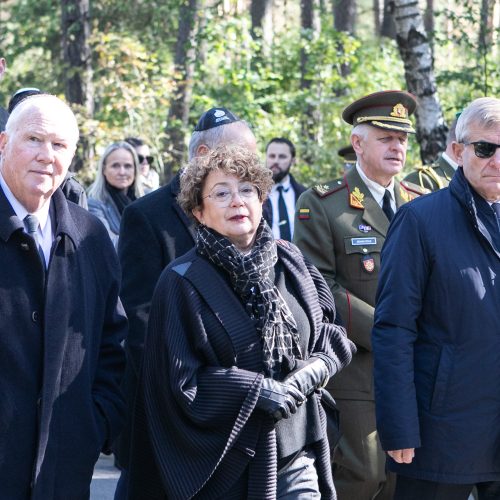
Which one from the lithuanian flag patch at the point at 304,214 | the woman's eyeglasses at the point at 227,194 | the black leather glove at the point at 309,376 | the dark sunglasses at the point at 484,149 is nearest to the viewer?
the black leather glove at the point at 309,376

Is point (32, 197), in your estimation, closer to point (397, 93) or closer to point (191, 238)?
point (191, 238)

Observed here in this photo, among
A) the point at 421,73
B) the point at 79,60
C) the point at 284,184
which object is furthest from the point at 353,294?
the point at 79,60

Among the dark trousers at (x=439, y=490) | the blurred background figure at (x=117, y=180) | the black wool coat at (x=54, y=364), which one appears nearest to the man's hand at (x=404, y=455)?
the dark trousers at (x=439, y=490)

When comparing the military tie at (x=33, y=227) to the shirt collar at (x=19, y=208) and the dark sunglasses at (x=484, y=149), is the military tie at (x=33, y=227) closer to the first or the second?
the shirt collar at (x=19, y=208)

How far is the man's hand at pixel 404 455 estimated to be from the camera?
4.66 meters

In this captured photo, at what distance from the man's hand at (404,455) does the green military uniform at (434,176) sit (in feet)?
9.53

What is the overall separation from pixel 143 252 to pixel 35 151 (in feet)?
4.14

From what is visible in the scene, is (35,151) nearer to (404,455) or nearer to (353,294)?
(404,455)

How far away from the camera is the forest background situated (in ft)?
54.7

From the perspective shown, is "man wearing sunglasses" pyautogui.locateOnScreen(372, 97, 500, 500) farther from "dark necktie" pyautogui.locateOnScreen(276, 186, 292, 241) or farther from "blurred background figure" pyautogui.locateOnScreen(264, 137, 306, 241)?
"dark necktie" pyautogui.locateOnScreen(276, 186, 292, 241)

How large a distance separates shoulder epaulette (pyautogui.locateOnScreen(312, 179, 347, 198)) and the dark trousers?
1.97 m

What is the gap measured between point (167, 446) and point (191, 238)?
1281 millimetres

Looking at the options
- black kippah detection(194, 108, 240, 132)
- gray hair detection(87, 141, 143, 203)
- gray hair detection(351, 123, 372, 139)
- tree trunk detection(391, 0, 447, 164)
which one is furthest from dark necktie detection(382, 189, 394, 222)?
tree trunk detection(391, 0, 447, 164)

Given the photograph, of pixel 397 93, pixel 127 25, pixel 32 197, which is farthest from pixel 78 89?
pixel 32 197
